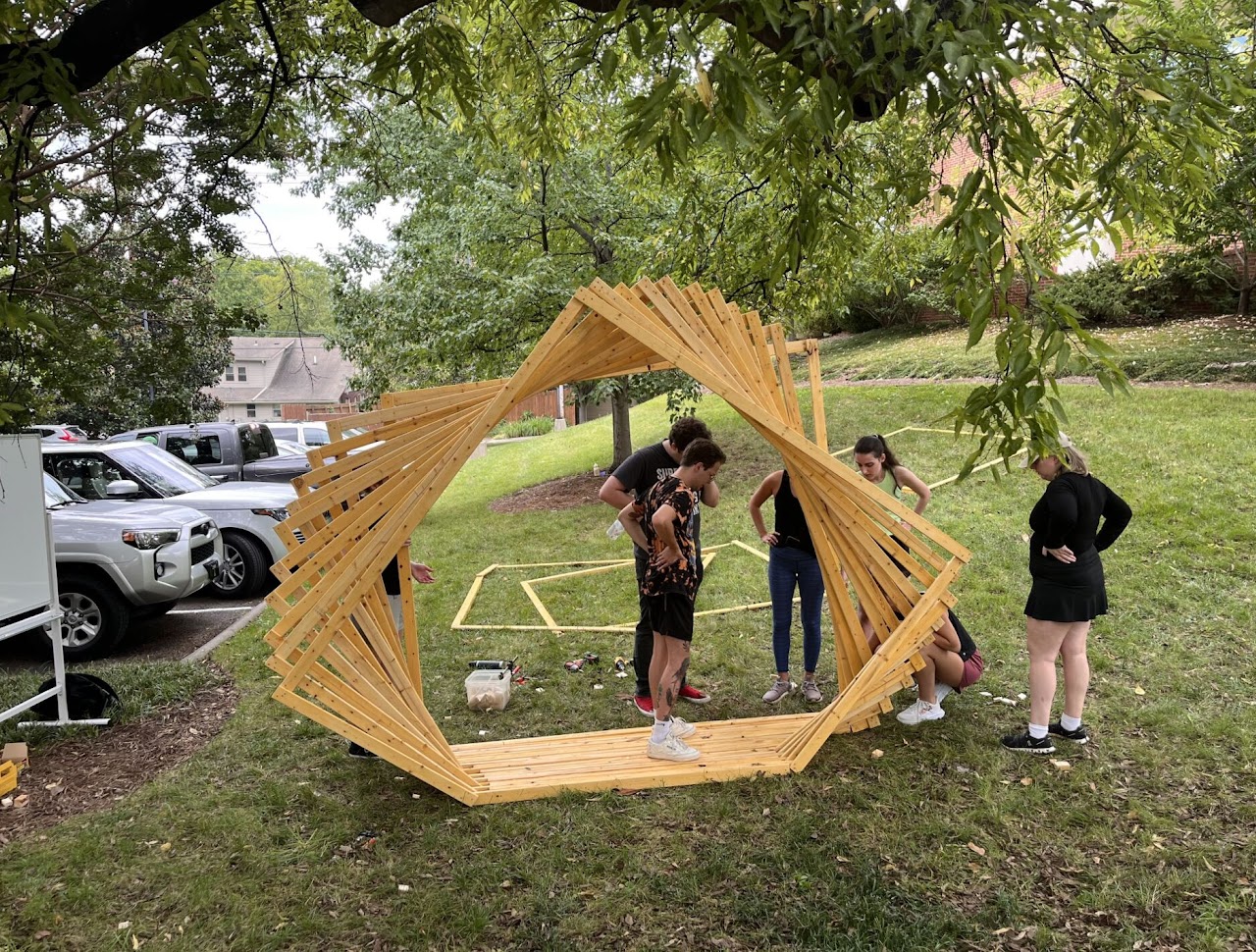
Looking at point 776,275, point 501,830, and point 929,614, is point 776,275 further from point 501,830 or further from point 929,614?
point 501,830

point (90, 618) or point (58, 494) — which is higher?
point (58, 494)

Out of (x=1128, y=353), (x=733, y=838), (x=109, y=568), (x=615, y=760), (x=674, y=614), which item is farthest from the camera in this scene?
(x=1128, y=353)

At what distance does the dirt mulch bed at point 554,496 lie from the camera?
13.6 m

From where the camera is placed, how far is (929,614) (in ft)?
14.7

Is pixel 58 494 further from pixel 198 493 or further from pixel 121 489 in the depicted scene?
pixel 198 493

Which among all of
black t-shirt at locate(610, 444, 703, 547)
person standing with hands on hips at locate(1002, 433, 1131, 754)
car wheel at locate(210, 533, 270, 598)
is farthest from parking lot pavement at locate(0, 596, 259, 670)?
person standing with hands on hips at locate(1002, 433, 1131, 754)

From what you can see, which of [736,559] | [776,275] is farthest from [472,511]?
[776,275]

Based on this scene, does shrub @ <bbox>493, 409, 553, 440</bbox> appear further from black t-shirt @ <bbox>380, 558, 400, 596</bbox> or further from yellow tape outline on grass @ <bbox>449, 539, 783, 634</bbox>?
black t-shirt @ <bbox>380, 558, 400, 596</bbox>

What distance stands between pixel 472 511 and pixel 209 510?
5.45 metres

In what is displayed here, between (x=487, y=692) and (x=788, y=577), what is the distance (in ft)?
7.05

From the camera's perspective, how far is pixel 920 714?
5105 mm

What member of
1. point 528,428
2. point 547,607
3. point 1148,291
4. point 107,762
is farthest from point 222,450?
point 1148,291

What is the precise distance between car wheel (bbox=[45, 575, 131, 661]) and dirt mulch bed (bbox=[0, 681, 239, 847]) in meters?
1.81

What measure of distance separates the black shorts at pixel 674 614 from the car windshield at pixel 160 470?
22.7ft
